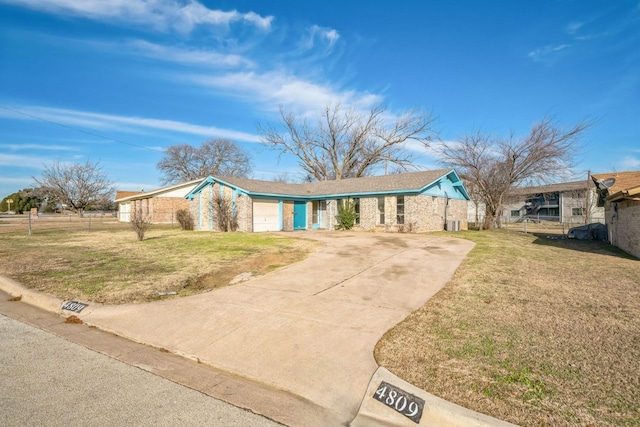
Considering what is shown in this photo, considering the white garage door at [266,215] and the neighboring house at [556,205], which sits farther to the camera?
the neighboring house at [556,205]

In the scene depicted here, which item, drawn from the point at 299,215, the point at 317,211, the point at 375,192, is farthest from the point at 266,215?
the point at 375,192

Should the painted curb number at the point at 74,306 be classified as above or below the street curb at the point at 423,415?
above

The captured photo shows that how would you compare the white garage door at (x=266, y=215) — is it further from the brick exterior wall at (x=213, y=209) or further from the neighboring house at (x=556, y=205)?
the neighboring house at (x=556, y=205)

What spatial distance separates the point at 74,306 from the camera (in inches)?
219

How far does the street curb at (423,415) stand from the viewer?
2562mm

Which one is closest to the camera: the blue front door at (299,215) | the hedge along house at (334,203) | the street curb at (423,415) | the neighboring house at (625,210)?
the street curb at (423,415)

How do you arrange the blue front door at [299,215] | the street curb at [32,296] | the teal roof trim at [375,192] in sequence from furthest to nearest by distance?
the blue front door at [299,215] → the teal roof trim at [375,192] → the street curb at [32,296]

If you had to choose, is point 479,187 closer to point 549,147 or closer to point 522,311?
point 549,147

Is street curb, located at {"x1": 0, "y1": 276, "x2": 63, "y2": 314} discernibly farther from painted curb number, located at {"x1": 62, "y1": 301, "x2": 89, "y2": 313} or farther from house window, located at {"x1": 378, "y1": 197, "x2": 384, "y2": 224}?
house window, located at {"x1": 378, "y1": 197, "x2": 384, "y2": 224}

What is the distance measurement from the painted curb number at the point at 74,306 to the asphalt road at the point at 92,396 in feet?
4.92

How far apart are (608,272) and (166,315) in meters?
10.4

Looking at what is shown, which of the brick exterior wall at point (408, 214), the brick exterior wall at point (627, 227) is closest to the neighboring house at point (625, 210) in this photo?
the brick exterior wall at point (627, 227)

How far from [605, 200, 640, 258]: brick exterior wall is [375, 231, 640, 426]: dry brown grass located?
19.2ft

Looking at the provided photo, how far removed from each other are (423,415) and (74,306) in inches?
234
